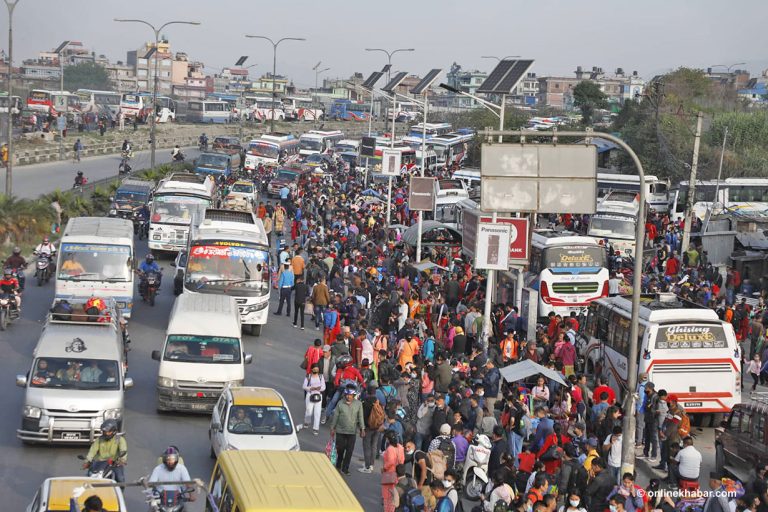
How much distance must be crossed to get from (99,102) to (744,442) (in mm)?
97312

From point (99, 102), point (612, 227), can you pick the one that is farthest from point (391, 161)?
point (99, 102)

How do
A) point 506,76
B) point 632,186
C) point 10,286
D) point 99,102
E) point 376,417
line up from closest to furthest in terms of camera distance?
point 376,417 < point 10,286 < point 506,76 < point 632,186 < point 99,102

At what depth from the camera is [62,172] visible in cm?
6309

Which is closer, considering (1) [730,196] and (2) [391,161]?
(2) [391,161]

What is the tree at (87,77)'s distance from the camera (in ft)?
604

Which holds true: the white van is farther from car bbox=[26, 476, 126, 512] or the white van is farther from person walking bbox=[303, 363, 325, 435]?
car bbox=[26, 476, 126, 512]

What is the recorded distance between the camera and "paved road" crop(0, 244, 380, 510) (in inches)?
679

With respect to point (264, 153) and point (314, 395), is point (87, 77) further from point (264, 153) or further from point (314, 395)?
point (314, 395)

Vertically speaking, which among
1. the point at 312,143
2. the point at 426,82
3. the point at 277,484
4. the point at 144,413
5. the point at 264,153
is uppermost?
the point at 426,82

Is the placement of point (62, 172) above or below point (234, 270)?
below

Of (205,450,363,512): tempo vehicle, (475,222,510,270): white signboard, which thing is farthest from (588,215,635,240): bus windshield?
(205,450,363,512): tempo vehicle

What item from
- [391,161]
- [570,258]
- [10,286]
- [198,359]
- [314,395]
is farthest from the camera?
[391,161]

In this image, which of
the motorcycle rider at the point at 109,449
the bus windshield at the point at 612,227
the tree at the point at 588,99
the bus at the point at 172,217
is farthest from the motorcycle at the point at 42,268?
the tree at the point at 588,99

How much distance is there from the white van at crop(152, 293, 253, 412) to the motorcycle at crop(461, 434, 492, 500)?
17.1ft
